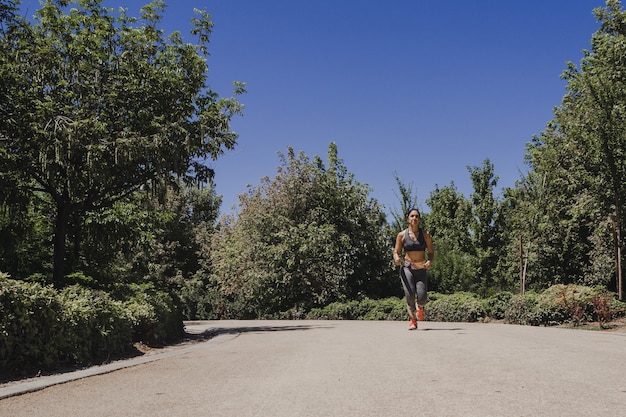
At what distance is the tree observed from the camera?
Result: 1298 cm

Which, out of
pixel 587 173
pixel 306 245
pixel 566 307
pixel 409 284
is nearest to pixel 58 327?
pixel 409 284

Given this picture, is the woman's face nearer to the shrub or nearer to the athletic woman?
the athletic woman

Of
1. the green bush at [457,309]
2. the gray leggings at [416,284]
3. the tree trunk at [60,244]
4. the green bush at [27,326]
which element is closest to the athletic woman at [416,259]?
the gray leggings at [416,284]

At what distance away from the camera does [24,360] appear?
6.84 m

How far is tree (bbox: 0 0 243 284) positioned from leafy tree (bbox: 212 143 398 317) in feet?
43.4

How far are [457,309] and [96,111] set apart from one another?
1372 cm

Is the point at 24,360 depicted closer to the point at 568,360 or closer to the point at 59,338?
the point at 59,338

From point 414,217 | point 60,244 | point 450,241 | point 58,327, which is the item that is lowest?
point 58,327

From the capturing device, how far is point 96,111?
1411 centimetres

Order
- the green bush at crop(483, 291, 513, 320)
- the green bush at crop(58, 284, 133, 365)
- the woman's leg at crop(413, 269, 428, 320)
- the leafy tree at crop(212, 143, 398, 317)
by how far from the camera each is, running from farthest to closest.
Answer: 1. the leafy tree at crop(212, 143, 398, 317)
2. the green bush at crop(483, 291, 513, 320)
3. the woman's leg at crop(413, 269, 428, 320)
4. the green bush at crop(58, 284, 133, 365)

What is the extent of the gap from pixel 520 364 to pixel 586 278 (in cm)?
2151

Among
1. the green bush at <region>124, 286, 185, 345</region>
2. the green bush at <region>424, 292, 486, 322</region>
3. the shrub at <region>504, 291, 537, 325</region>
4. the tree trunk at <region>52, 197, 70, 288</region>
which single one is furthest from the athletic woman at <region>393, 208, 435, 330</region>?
the green bush at <region>424, 292, 486, 322</region>

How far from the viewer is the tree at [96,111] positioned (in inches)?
511

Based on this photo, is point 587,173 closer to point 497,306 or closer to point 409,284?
point 497,306
